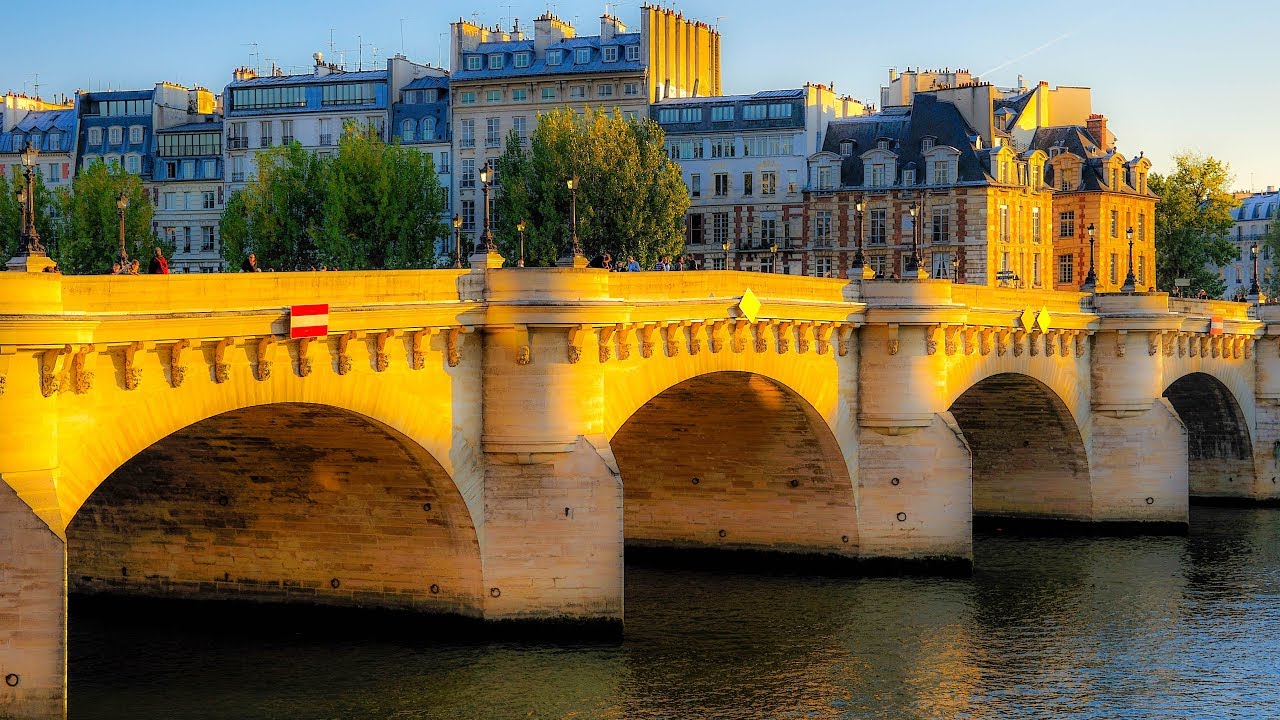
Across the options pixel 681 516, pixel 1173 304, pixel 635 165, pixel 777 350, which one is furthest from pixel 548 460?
pixel 635 165

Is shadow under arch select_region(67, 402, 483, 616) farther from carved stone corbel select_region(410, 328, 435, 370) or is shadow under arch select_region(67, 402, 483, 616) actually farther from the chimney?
the chimney

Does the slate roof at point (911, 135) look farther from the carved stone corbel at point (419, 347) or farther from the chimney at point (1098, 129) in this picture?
the carved stone corbel at point (419, 347)

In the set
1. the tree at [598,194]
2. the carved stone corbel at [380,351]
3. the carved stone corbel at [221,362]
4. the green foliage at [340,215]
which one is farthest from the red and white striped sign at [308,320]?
the green foliage at [340,215]

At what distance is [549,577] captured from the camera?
4116 centimetres

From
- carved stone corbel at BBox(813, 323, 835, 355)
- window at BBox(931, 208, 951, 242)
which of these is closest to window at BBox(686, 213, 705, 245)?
window at BBox(931, 208, 951, 242)

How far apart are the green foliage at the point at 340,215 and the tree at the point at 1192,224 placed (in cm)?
5372

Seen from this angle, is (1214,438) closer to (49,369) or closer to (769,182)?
(769,182)

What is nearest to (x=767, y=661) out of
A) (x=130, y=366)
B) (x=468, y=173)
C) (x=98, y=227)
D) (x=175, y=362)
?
(x=175, y=362)

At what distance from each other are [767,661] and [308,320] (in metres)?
14.0

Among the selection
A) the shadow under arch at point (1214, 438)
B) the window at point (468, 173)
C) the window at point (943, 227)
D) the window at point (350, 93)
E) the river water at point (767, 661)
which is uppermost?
the window at point (350, 93)

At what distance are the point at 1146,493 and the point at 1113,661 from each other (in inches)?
951

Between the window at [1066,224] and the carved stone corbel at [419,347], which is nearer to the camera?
the carved stone corbel at [419,347]

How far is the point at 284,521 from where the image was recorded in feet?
142

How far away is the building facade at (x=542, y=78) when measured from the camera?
113 metres
